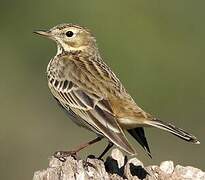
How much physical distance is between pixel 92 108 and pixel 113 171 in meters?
0.77

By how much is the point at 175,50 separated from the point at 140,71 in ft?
4.41

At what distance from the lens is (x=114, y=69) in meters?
20.2

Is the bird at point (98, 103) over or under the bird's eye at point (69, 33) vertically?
under

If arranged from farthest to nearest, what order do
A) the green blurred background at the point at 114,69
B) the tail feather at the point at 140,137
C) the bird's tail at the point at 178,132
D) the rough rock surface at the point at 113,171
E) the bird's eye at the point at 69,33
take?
the green blurred background at the point at 114,69 → the bird's eye at the point at 69,33 → the tail feather at the point at 140,137 → the bird's tail at the point at 178,132 → the rough rock surface at the point at 113,171

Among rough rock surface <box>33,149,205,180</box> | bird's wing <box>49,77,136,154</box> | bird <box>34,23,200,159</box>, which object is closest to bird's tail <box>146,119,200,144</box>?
bird <box>34,23,200,159</box>

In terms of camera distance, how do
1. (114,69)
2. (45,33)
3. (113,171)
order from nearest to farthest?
(113,171)
(45,33)
(114,69)

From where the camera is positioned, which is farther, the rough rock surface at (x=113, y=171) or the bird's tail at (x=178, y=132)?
the bird's tail at (x=178, y=132)

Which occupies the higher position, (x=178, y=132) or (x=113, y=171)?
(x=178, y=132)

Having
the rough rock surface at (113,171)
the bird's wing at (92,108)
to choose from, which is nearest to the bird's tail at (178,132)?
the rough rock surface at (113,171)

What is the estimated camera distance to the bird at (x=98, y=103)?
10070 mm

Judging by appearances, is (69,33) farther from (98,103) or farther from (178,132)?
(178,132)

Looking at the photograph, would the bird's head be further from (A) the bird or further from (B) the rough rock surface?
(B) the rough rock surface

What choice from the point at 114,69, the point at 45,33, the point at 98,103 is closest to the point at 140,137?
the point at 98,103

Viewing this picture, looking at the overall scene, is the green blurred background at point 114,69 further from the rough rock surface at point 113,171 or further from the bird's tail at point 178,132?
the bird's tail at point 178,132
